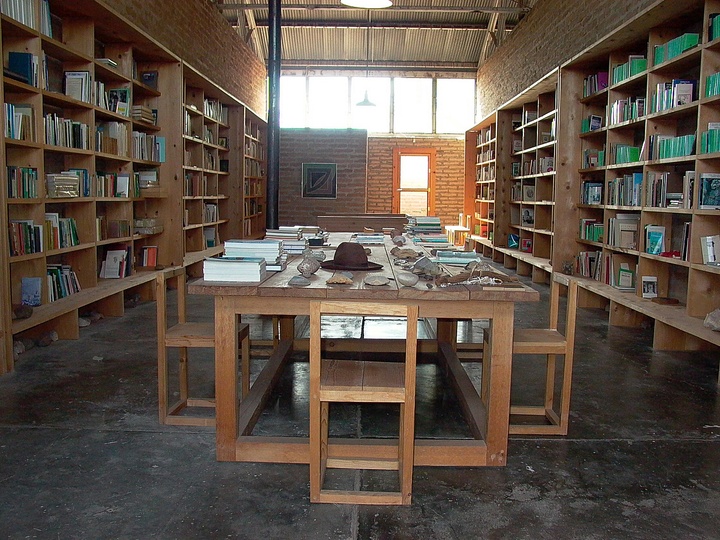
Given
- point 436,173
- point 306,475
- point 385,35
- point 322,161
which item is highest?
point 385,35

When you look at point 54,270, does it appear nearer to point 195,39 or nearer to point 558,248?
point 195,39

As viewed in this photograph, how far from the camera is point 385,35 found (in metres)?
15.1

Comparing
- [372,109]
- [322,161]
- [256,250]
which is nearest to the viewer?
[256,250]

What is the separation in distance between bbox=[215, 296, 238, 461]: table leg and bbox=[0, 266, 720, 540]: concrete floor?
12 centimetres

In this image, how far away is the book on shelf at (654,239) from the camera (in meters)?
5.79

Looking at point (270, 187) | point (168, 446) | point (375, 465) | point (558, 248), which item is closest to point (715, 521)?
point (375, 465)

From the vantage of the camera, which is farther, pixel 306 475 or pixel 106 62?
pixel 106 62

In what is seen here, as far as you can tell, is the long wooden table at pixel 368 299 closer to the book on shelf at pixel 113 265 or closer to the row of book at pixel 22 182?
the row of book at pixel 22 182

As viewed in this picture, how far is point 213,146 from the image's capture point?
10172 mm

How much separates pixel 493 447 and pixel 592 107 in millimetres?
5893

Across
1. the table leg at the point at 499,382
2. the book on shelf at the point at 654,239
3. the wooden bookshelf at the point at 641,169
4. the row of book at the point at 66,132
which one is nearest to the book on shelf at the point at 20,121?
the row of book at the point at 66,132

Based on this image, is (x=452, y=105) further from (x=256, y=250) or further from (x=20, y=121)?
(x=256, y=250)

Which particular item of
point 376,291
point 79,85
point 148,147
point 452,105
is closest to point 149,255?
point 148,147

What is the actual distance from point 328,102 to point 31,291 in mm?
11543
